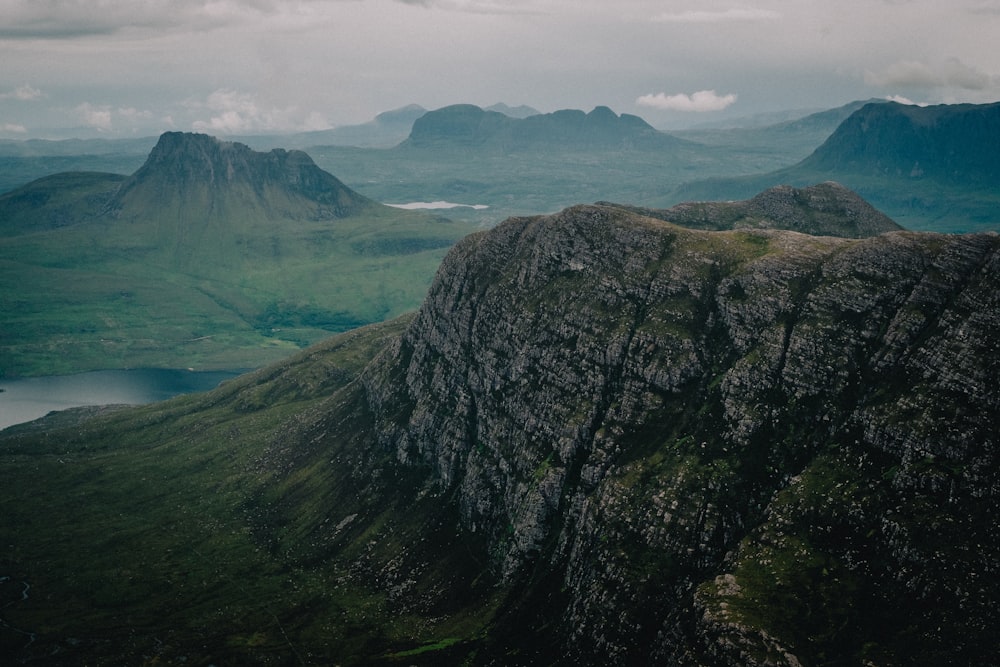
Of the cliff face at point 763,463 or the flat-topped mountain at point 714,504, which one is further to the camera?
the flat-topped mountain at point 714,504

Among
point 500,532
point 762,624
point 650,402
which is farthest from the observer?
point 500,532

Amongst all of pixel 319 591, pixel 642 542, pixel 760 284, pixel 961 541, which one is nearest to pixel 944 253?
pixel 760 284

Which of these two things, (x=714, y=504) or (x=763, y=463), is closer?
(x=714, y=504)

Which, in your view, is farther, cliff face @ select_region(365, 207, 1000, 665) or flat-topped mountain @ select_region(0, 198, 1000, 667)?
flat-topped mountain @ select_region(0, 198, 1000, 667)

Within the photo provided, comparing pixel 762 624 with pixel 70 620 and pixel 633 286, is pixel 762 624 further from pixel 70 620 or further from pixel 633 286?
pixel 70 620

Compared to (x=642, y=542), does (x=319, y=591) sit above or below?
below

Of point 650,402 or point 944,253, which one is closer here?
point 944,253

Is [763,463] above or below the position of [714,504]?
above

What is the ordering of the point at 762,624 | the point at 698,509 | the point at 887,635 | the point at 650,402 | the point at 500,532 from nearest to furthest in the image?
1. the point at 887,635
2. the point at 762,624
3. the point at 698,509
4. the point at 650,402
5. the point at 500,532
